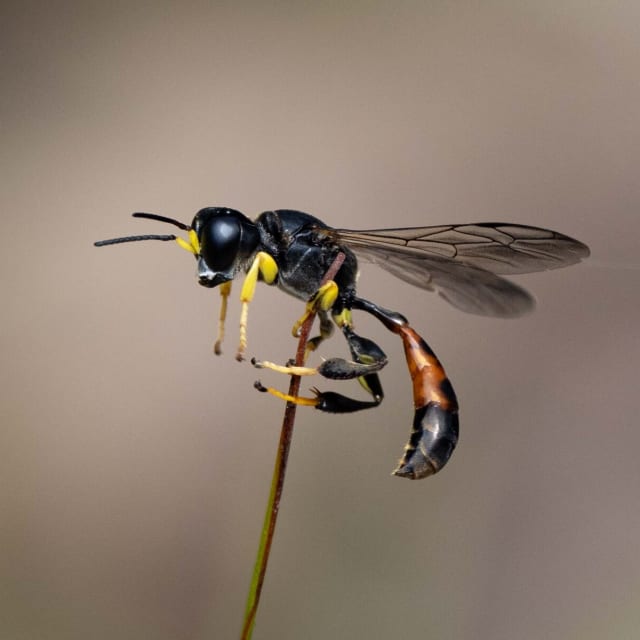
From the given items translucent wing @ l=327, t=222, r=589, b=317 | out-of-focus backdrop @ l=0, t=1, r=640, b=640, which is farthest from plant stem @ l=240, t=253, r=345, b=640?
out-of-focus backdrop @ l=0, t=1, r=640, b=640

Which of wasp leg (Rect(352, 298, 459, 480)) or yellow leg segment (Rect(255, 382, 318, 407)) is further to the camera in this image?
wasp leg (Rect(352, 298, 459, 480))

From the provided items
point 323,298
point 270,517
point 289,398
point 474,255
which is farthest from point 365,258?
point 270,517

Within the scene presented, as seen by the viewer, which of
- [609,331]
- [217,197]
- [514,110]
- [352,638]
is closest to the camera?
[352,638]

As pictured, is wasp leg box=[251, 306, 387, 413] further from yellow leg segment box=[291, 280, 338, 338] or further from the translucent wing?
the translucent wing

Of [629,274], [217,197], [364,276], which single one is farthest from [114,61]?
[629,274]

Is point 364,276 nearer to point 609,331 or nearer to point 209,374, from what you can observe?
point 209,374

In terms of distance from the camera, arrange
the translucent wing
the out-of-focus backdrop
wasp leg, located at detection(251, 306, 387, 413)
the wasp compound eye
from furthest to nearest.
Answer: the out-of-focus backdrop, the translucent wing, the wasp compound eye, wasp leg, located at detection(251, 306, 387, 413)

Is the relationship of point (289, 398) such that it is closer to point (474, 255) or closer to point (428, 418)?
point (428, 418)

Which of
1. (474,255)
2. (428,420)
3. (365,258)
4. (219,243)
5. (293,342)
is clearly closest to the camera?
(219,243)
